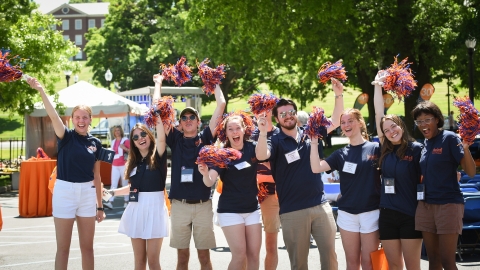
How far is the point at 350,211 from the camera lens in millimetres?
6215

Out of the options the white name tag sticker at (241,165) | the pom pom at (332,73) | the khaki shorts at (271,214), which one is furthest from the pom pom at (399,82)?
the khaki shorts at (271,214)

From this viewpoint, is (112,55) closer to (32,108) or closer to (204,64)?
(32,108)

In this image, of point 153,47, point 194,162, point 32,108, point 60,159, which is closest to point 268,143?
point 194,162

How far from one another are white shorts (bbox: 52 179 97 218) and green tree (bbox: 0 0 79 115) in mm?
12438

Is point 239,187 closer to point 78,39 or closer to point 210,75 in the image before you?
point 210,75

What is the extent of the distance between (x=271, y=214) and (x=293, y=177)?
82 cm

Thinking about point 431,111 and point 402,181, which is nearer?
point 402,181

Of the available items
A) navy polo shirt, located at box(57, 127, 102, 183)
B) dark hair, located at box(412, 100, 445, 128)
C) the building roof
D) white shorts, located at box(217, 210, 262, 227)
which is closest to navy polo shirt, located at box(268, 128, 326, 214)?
white shorts, located at box(217, 210, 262, 227)

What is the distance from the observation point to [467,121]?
20.1 ft

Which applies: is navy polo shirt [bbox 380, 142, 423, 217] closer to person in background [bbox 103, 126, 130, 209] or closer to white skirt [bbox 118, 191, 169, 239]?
white skirt [bbox 118, 191, 169, 239]

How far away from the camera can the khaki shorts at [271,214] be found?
23.3 ft

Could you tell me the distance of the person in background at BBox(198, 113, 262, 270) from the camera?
21.1 feet

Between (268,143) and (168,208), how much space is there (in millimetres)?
1354

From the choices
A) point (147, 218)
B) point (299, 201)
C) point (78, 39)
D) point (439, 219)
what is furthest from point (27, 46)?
point (78, 39)
